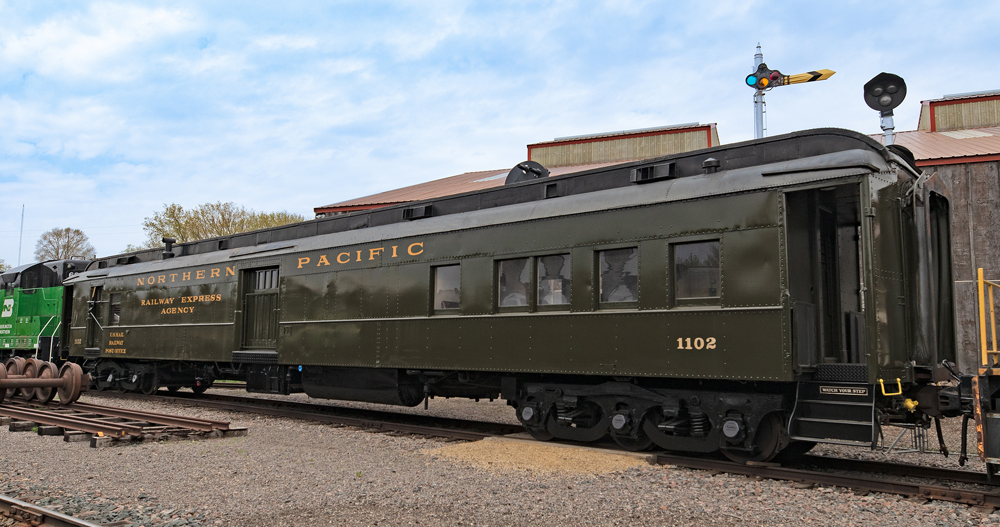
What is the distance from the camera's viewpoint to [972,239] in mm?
13875

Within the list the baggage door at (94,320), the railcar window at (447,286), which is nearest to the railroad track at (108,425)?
the railcar window at (447,286)

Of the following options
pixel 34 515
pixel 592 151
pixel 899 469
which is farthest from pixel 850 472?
pixel 592 151

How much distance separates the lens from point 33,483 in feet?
21.0

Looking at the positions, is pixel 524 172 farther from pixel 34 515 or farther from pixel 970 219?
pixel 970 219

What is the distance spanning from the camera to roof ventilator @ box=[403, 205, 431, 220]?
10469 millimetres

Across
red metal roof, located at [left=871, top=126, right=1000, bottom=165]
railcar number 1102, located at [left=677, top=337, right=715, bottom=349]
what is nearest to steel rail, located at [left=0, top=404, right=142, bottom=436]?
railcar number 1102, located at [left=677, top=337, right=715, bottom=349]

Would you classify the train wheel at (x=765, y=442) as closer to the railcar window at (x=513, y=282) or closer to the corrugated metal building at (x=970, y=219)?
the railcar window at (x=513, y=282)

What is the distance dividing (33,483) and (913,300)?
862 centimetres

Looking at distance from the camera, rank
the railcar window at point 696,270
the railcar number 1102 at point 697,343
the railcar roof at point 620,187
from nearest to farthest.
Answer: the railcar roof at point 620,187, the railcar number 1102 at point 697,343, the railcar window at point 696,270

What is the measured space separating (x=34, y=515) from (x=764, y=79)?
14870 millimetres

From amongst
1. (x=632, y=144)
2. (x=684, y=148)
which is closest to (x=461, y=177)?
(x=632, y=144)

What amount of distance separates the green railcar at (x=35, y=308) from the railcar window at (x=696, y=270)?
53.6ft

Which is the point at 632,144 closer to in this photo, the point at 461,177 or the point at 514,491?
the point at 461,177

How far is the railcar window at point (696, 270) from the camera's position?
23.1 feet
